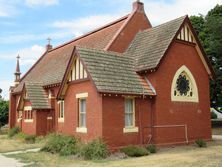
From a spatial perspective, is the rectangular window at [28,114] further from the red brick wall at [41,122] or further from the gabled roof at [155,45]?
the gabled roof at [155,45]

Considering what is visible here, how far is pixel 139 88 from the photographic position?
19156 millimetres

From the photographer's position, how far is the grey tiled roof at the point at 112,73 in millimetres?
17562

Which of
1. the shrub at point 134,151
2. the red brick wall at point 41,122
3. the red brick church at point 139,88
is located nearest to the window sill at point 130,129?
the red brick church at point 139,88

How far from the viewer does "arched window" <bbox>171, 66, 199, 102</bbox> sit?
2112cm

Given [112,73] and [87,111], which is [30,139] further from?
[112,73]

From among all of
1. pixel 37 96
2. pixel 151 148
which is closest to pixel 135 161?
pixel 151 148

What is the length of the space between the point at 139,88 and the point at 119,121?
2.45 m

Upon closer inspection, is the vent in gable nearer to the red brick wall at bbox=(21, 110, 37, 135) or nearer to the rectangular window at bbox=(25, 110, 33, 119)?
the red brick wall at bbox=(21, 110, 37, 135)

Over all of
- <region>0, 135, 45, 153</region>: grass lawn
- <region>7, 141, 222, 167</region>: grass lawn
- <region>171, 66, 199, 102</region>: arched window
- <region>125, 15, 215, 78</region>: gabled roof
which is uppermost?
<region>125, 15, 215, 78</region>: gabled roof

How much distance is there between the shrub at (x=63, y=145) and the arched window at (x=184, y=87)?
714 centimetres

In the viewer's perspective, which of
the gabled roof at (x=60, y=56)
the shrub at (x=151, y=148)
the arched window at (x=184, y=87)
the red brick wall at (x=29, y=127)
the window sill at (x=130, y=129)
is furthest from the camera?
the gabled roof at (x=60, y=56)

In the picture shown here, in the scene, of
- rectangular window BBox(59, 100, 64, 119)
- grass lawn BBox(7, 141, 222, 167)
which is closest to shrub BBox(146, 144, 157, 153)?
grass lawn BBox(7, 141, 222, 167)

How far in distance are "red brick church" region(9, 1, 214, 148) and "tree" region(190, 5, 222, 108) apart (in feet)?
37.9

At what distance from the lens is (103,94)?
674 inches
